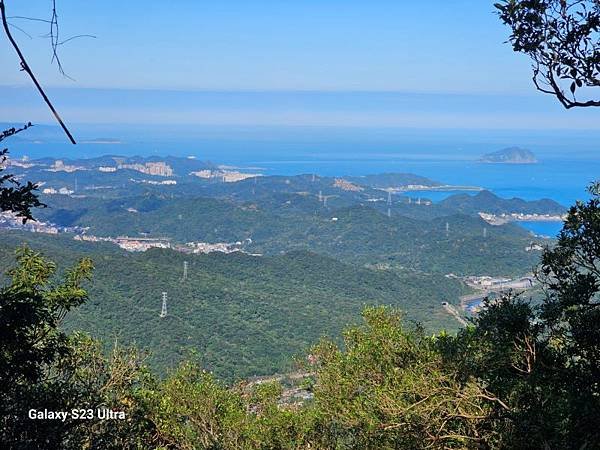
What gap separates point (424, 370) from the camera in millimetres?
5230

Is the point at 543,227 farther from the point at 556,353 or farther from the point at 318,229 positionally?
the point at 556,353

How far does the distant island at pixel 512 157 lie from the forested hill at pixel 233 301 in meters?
109

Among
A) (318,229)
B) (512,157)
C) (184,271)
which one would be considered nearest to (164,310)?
(184,271)

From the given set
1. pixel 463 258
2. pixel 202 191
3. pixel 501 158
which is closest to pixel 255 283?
pixel 463 258

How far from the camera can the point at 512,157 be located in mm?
152500

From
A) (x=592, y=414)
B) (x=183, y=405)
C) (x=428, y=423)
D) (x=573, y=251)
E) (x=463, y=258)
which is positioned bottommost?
(x=463, y=258)

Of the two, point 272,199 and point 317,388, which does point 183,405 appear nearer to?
point 317,388

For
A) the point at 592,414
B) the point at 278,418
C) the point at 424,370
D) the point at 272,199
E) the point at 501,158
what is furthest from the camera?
the point at 501,158

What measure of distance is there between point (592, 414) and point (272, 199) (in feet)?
279

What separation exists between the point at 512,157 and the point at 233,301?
130934 mm

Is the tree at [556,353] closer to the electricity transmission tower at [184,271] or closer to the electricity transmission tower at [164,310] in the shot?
the electricity transmission tower at [164,310]

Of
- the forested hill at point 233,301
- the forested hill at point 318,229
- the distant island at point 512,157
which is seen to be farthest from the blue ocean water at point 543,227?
the distant island at point 512,157

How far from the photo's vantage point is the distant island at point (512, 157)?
15091 centimetres

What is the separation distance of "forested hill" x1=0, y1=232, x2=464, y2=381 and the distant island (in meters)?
109
